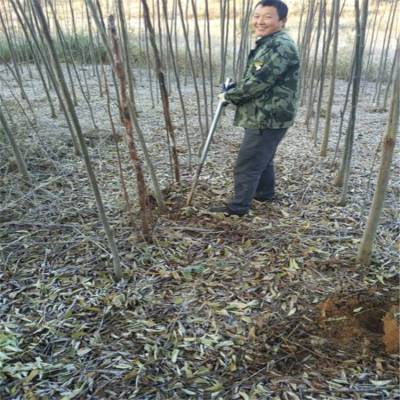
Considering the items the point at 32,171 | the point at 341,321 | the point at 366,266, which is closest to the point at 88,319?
the point at 341,321

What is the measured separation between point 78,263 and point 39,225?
39cm

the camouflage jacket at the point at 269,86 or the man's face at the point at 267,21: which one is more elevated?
the man's face at the point at 267,21

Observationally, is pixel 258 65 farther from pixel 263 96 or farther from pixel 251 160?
pixel 251 160

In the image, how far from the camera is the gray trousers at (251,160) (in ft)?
6.70

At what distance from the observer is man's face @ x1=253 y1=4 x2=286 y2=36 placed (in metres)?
1.88

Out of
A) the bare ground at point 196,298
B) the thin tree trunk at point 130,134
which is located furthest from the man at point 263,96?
the thin tree trunk at point 130,134

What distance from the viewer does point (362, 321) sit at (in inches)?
56.8

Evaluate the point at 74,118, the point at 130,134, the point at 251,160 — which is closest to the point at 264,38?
the point at 251,160

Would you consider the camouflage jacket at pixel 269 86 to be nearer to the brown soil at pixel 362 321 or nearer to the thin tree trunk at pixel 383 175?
the thin tree trunk at pixel 383 175

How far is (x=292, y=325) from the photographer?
143 centimetres

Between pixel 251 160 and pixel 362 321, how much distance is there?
986 mm

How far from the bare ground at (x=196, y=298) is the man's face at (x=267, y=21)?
0.83m

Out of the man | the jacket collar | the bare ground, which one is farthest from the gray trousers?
the jacket collar

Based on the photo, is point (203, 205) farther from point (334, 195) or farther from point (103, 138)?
point (103, 138)
